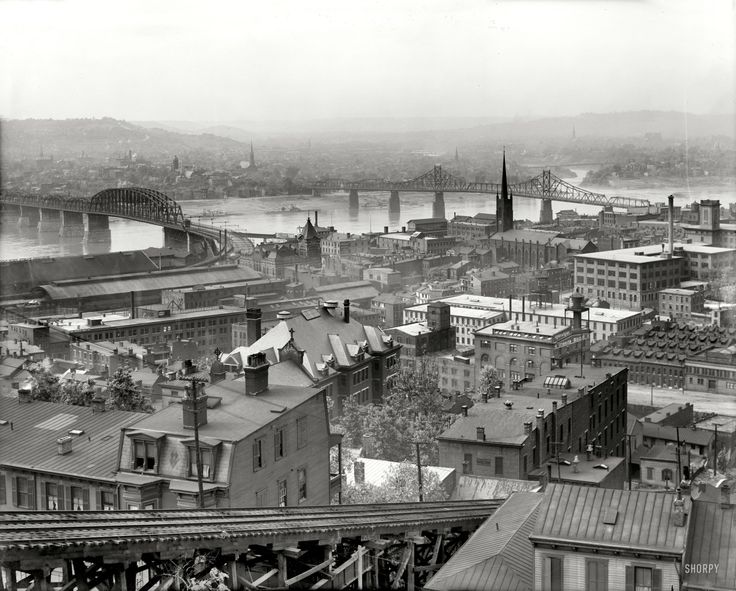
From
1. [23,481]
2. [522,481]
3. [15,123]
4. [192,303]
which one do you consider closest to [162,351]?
[192,303]

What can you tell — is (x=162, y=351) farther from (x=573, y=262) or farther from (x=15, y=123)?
(x=573, y=262)

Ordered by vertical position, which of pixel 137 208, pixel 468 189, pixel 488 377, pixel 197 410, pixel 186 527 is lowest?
pixel 488 377

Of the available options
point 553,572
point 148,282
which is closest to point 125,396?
point 553,572

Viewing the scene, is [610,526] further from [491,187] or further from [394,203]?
[491,187]

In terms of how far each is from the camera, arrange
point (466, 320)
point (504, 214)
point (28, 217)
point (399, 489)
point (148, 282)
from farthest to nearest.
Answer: point (504, 214) < point (28, 217) < point (148, 282) < point (466, 320) < point (399, 489)

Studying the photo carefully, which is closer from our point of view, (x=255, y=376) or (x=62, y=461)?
(x=62, y=461)

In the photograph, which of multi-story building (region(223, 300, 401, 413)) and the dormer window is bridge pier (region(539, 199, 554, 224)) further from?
the dormer window

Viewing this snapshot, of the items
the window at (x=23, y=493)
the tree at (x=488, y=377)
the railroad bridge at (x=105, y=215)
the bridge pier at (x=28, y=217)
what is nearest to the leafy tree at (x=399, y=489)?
the window at (x=23, y=493)
